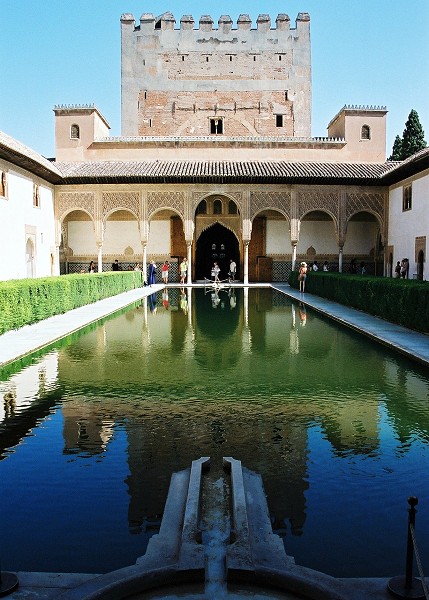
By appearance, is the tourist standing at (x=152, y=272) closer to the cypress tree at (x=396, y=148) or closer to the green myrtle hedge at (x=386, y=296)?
the green myrtle hedge at (x=386, y=296)

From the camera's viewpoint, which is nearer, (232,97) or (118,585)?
(118,585)

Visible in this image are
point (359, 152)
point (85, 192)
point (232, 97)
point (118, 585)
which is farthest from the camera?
point (232, 97)

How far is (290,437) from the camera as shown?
16.1 ft

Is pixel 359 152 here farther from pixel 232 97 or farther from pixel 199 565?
pixel 199 565

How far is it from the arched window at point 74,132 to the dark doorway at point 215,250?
24.7 feet

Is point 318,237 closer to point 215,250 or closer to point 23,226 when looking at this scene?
point 215,250

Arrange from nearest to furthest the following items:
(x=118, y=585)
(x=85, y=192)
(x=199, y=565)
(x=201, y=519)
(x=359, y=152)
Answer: (x=118, y=585)
(x=199, y=565)
(x=201, y=519)
(x=85, y=192)
(x=359, y=152)

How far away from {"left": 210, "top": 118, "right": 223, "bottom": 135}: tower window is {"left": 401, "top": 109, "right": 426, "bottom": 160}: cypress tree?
12.4 metres

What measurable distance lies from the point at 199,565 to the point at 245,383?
418 centimetres

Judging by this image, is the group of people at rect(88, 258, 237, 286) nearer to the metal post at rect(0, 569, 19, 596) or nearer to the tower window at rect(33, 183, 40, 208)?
the tower window at rect(33, 183, 40, 208)

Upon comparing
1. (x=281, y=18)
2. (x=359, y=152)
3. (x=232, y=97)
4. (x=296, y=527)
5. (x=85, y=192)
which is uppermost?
(x=281, y=18)

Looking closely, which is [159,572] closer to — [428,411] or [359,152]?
[428,411]

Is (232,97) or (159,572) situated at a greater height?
(232,97)

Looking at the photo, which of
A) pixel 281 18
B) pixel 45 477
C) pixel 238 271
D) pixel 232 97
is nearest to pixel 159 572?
pixel 45 477
